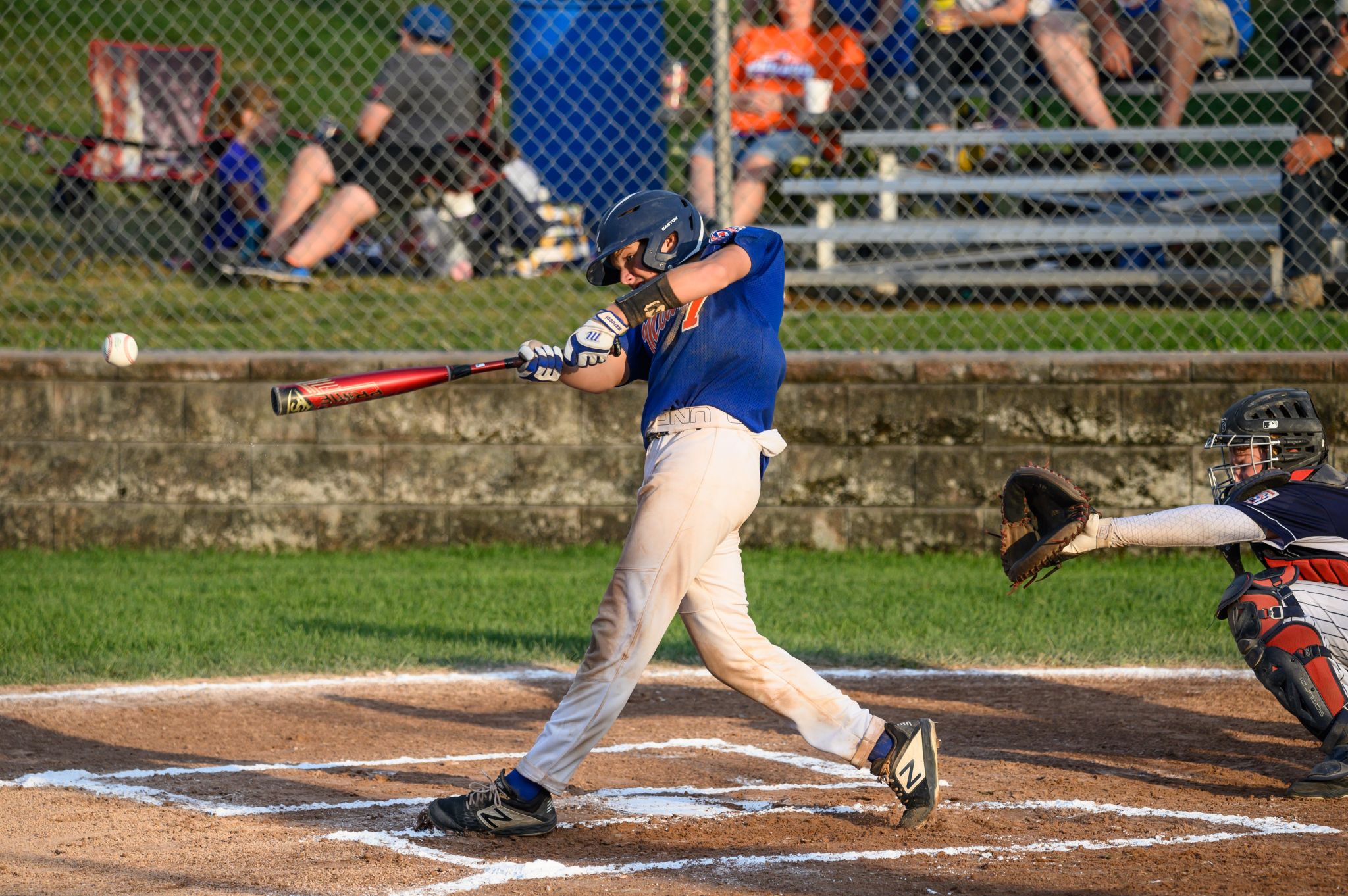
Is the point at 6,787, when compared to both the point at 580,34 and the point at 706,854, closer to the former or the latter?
the point at 706,854

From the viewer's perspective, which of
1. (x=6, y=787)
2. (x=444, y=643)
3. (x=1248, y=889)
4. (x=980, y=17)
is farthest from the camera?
(x=980, y=17)

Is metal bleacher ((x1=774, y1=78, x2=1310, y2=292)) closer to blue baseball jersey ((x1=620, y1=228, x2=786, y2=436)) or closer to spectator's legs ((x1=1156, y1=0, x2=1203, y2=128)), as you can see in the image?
spectator's legs ((x1=1156, y1=0, x2=1203, y2=128))

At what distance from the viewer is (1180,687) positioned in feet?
19.5

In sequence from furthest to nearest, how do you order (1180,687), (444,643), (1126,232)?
(1126,232) → (444,643) → (1180,687)

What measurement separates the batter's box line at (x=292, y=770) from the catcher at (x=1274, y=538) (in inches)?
38.8

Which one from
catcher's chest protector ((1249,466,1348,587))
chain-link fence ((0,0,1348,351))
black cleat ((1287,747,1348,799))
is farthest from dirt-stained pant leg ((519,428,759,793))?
chain-link fence ((0,0,1348,351))

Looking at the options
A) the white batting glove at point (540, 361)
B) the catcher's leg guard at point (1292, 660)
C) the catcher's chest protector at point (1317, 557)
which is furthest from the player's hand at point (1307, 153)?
the white batting glove at point (540, 361)

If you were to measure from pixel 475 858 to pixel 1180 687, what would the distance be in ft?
10.7

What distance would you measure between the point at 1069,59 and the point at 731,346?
6256 millimetres

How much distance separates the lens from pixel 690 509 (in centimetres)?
399

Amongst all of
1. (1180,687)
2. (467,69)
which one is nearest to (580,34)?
(467,69)

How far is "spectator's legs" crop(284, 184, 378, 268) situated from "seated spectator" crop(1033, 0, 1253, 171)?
4.48 metres

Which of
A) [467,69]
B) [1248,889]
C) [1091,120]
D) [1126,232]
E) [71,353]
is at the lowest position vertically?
[1248,889]

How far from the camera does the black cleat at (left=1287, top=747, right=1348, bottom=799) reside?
14.3 feet
